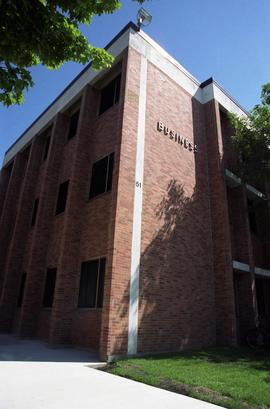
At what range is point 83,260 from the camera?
11836 mm

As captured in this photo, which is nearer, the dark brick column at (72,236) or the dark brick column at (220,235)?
the dark brick column at (72,236)

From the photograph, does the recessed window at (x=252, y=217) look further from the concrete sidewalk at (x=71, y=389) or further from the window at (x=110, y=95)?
the concrete sidewalk at (x=71, y=389)

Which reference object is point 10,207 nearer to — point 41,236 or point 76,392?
point 41,236

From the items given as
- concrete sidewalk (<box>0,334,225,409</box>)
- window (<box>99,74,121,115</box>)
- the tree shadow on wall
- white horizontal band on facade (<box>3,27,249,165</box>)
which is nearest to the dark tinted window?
the tree shadow on wall

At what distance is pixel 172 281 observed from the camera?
11516mm

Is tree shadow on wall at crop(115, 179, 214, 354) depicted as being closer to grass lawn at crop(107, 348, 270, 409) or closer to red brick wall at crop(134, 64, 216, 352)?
red brick wall at crop(134, 64, 216, 352)

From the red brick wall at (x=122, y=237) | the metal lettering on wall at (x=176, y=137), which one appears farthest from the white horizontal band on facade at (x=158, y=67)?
the metal lettering on wall at (x=176, y=137)

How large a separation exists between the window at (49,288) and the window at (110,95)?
7.67 m

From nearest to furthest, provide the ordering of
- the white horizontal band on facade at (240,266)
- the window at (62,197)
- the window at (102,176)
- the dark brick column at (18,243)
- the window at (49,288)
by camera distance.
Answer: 1. the window at (102,176)
2. the window at (49,288)
3. the white horizontal band on facade at (240,266)
4. the window at (62,197)
5. the dark brick column at (18,243)

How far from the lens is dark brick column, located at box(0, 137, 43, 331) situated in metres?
15.7

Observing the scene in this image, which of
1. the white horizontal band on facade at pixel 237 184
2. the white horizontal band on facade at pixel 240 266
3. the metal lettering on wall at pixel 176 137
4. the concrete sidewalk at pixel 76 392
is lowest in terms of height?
the concrete sidewalk at pixel 76 392

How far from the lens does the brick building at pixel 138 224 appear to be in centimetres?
1040

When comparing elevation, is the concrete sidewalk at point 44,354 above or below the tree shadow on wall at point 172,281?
below

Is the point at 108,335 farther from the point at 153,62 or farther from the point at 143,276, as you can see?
the point at 153,62
